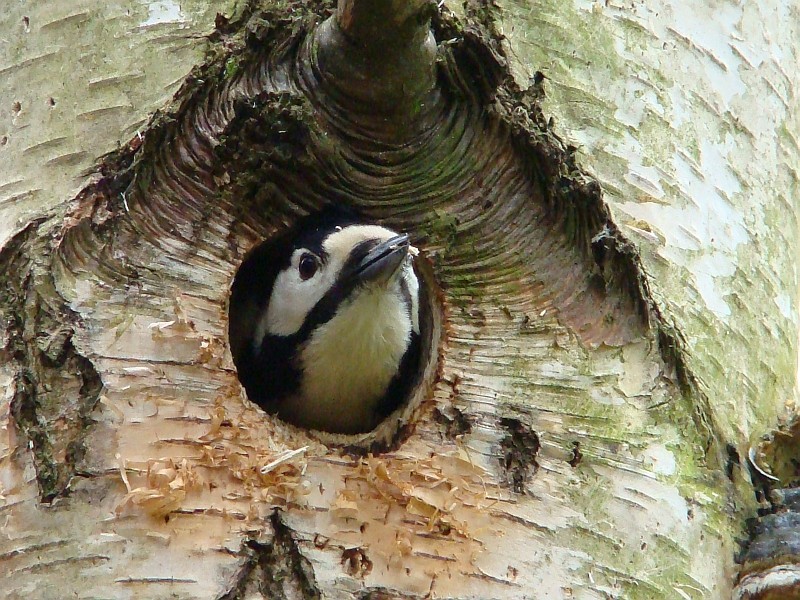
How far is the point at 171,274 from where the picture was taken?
2.15 meters

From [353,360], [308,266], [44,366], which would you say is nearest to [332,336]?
[353,360]

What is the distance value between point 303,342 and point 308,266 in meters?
0.25

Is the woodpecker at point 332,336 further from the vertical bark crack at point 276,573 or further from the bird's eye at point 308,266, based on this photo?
the vertical bark crack at point 276,573

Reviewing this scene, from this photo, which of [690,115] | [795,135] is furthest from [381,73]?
[795,135]

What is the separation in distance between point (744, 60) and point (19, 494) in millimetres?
2047

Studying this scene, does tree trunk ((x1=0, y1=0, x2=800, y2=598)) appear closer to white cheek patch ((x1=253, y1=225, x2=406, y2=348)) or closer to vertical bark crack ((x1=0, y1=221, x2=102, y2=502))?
vertical bark crack ((x1=0, y1=221, x2=102, y2=502))

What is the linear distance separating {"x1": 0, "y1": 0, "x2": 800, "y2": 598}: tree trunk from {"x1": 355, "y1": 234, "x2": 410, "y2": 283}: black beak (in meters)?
0.07

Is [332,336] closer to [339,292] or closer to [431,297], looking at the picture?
[339,292]

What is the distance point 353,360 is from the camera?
314 cm

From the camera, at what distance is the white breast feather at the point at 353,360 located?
3.03m

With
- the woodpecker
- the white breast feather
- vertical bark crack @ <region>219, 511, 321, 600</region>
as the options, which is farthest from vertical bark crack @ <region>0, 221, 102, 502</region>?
the white breast feather

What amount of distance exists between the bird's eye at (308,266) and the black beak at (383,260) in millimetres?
241

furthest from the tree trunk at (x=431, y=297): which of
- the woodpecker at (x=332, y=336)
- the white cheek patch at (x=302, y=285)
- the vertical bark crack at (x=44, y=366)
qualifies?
the woodpecker at (x=332, y=336)

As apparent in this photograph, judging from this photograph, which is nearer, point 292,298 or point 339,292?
point 339,292
